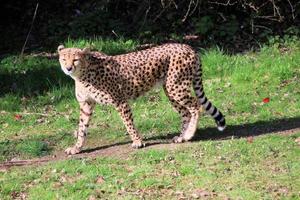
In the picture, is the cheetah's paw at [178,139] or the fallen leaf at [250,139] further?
the cheetah's paw at [178,139]

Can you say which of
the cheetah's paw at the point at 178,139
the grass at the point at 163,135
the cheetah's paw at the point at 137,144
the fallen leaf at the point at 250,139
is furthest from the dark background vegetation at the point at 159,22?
the cheetah's paw at the point at 137,144

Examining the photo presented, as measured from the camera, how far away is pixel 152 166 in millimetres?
6418

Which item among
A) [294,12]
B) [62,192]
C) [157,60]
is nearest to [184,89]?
[157,60]

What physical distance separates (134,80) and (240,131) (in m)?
1.36

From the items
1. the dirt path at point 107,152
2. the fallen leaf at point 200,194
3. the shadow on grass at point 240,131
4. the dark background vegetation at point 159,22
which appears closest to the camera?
the fallen leaf at point 200,194

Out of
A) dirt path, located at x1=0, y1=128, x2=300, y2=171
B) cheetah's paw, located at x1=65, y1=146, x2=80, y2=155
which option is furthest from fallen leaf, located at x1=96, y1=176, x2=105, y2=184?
cheetah's paw, located at x1=65, y1=146, x2=80, y2=155

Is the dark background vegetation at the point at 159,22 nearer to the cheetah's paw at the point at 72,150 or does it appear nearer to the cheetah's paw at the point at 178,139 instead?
the cheetah's paw at the point at 178,139

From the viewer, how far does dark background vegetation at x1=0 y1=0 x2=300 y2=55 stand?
38.0ft

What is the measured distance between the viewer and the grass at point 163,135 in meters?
5.98

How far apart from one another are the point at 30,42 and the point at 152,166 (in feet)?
20.8

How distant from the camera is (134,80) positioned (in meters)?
7.23

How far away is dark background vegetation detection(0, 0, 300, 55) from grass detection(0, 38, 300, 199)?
67cm

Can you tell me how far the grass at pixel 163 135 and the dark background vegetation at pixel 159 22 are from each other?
0.67 metres

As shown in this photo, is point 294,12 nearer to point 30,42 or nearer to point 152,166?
point 30,42
